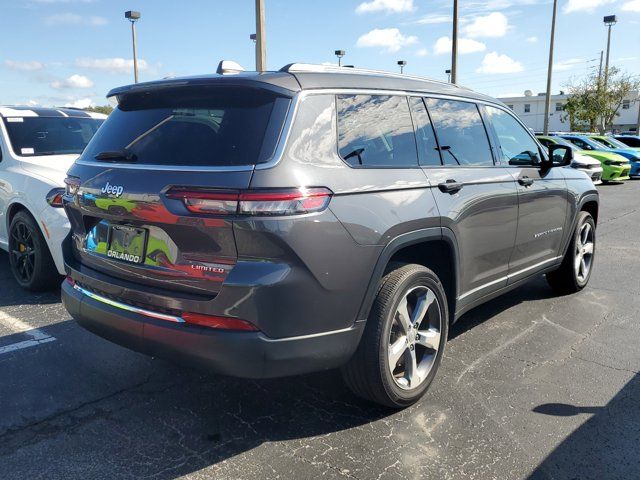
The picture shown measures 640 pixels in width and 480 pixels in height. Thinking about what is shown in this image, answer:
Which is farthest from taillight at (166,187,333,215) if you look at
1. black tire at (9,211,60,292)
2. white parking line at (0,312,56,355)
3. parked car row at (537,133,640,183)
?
parked car row at (537,133,640,183)

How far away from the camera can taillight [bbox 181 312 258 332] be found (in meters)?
2.55

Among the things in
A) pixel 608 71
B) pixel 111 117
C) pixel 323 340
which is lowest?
pixel 323 340

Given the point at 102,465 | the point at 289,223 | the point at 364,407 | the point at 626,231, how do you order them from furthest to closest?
1. the point at 626,231
2. the point at 364,407
3. the point at 102,465
4. the point at 289,223

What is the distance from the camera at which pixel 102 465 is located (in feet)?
8.89

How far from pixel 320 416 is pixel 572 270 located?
135 inches

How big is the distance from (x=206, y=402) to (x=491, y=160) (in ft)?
8.38

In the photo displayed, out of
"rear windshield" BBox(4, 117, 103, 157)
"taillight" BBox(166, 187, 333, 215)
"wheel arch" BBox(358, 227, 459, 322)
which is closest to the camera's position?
"taillight" BBox(166, 187, 333, 215)

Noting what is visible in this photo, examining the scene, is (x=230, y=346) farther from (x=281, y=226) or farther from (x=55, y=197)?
(x=55, y=197)

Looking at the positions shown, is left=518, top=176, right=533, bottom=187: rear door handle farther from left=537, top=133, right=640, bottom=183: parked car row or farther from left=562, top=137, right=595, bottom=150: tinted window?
left=562, top=137, right=595, bottom=150: tinted window

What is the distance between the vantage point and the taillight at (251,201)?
97.8 inches

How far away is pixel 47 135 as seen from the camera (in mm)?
6316

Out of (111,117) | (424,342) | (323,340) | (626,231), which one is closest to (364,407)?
(424,342)

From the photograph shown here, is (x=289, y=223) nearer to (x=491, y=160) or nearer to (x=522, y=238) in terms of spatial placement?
(x=491, y=160)

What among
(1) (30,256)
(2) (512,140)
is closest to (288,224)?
(2) (512,140)
